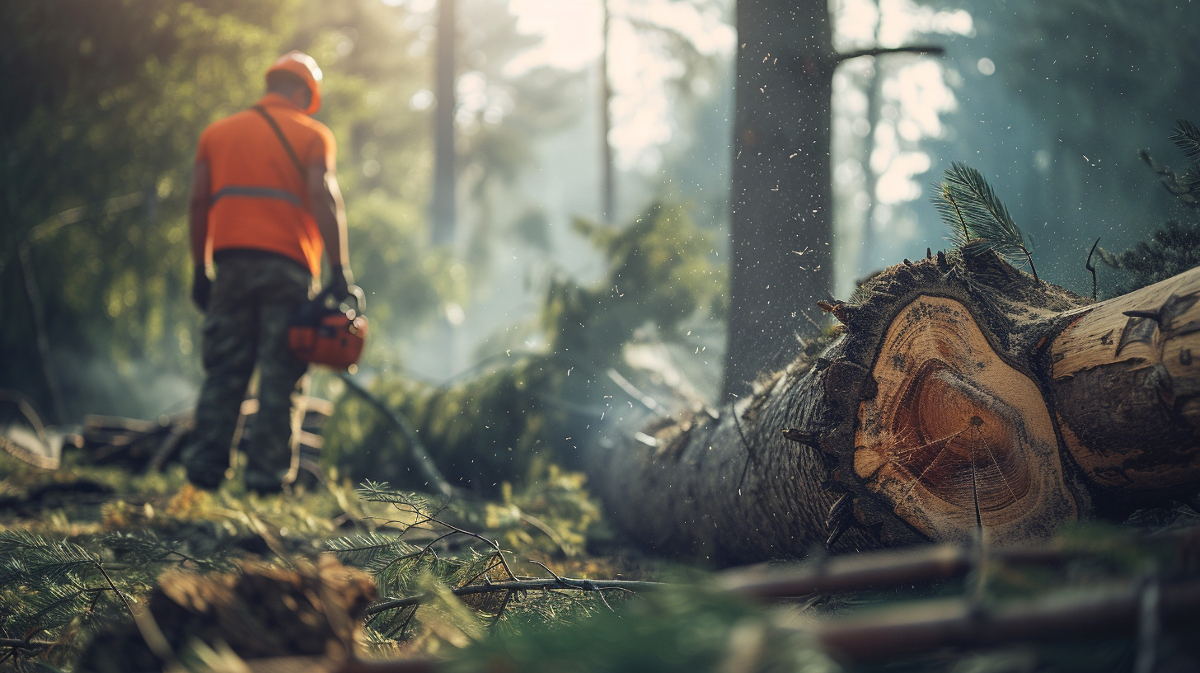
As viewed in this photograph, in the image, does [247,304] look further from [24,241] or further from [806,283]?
[24,241]

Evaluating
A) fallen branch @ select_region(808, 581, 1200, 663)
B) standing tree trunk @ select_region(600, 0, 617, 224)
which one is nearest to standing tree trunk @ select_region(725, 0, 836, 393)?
fallen branch @ select_region(808, 581, 1200, 663)

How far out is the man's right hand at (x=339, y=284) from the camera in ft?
13.7

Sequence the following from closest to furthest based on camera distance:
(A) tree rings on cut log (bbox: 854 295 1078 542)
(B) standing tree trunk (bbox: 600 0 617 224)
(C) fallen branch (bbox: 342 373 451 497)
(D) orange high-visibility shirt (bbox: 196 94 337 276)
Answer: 1. (A) tree rings on cut log (bbox: 854 295 1078 542)
2. (C) fallen branch (bbox: 342 373 451 497)
3. (D) orange high-visibility shirt (bbox: 196 94 337 276)
4. (B) standing tree trunk (bbox: 600 0 617 224)

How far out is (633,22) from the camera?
37.5ft

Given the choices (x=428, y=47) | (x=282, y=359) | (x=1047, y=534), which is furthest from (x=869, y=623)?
(x=428, y=47)

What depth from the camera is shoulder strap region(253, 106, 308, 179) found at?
420 centimetres

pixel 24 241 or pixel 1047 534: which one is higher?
pixel 24 241

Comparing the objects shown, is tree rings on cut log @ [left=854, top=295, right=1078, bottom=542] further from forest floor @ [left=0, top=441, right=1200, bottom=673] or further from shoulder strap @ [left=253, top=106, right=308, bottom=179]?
shoulder strap @ [left=253, top=106, right=308, bottom=179]

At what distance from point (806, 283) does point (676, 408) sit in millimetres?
1155

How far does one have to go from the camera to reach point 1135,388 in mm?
1444

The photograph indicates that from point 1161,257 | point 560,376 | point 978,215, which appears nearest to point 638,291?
point 560,376

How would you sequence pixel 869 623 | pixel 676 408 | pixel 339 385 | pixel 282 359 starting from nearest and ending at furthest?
pixel 869 623, pixel 676 408, pixel 282 359, pixel 339 385

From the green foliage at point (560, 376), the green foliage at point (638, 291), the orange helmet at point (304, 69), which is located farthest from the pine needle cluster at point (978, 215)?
the orange helmet at point (304, 69)

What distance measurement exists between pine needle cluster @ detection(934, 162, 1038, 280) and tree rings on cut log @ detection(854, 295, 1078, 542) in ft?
1.23
